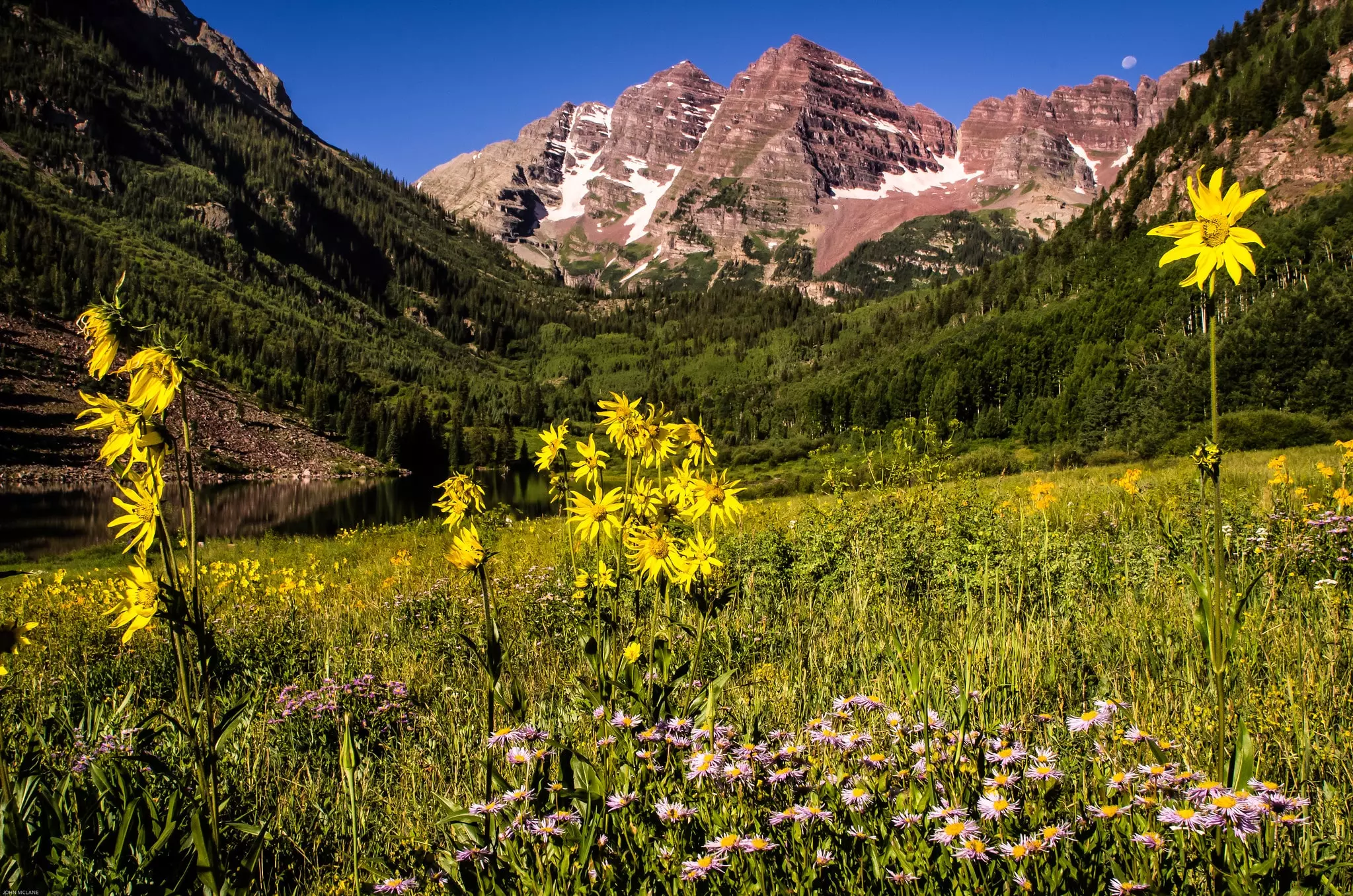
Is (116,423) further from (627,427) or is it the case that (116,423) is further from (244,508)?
(244,508)

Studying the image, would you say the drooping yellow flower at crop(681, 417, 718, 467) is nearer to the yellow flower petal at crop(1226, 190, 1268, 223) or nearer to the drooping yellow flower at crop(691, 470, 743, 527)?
the drooping yellow flower at crop(691, 470, 743, 527)

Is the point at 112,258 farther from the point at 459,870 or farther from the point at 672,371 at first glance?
the point at 459,870

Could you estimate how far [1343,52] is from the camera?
105 meters

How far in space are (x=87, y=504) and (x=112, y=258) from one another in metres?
102

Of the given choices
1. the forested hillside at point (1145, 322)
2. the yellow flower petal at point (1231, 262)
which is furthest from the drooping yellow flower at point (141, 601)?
the forested hillside at point (1145, 322)

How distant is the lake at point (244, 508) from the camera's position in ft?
108

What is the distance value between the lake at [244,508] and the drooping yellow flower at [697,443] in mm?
18625

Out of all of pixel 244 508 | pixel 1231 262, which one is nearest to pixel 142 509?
pixel 1231 262

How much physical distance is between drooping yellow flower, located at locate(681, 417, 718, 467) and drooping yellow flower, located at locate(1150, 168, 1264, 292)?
193cm

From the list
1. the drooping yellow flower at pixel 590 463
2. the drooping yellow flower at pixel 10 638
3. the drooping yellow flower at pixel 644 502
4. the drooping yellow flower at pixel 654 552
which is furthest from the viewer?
the drooping yellow flower at pixel 590 463

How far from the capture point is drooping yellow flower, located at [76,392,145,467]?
6.18 feet

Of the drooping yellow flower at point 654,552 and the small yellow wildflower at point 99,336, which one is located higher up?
the small yellow wildflower at point 99,336

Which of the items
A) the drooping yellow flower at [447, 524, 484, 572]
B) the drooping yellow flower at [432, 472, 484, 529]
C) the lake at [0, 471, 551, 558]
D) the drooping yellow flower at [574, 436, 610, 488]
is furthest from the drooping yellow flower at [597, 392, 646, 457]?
the lake at [0, 471, 551, 558]

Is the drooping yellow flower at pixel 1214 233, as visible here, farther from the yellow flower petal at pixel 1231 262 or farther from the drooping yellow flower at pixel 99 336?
the drooping yellow flower at pixel 99 336
